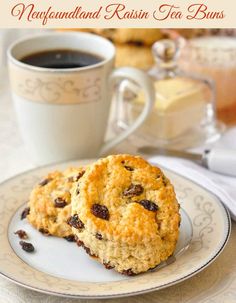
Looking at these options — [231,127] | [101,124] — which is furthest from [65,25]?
[231,127]

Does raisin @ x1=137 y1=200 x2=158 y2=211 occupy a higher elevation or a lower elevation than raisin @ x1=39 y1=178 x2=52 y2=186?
higher

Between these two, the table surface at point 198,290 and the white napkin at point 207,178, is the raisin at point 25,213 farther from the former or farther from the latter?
the white napkin at point 207,178

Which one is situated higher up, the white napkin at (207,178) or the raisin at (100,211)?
the raisin at (100,211)

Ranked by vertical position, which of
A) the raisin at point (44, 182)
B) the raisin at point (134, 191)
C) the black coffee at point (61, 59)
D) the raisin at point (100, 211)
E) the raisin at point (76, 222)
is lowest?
the raisin at point (44, 182)

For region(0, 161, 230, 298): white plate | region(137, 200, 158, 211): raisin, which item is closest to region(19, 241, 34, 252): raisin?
region(0, 161, 230, 298): white plate

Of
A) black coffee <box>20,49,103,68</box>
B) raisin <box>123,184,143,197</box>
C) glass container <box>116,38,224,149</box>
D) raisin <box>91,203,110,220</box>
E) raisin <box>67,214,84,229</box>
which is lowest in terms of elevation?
glass container <box>116,38,224,149</box>

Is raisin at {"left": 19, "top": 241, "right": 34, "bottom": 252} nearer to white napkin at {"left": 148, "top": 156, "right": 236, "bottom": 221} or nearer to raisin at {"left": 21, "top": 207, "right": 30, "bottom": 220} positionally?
raisin at {"left": 21, "top": 207, "right": 30, "bottom": 220}

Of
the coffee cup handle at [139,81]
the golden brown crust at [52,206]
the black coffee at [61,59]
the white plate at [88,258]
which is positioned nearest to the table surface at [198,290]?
the white plate at [88,258]
